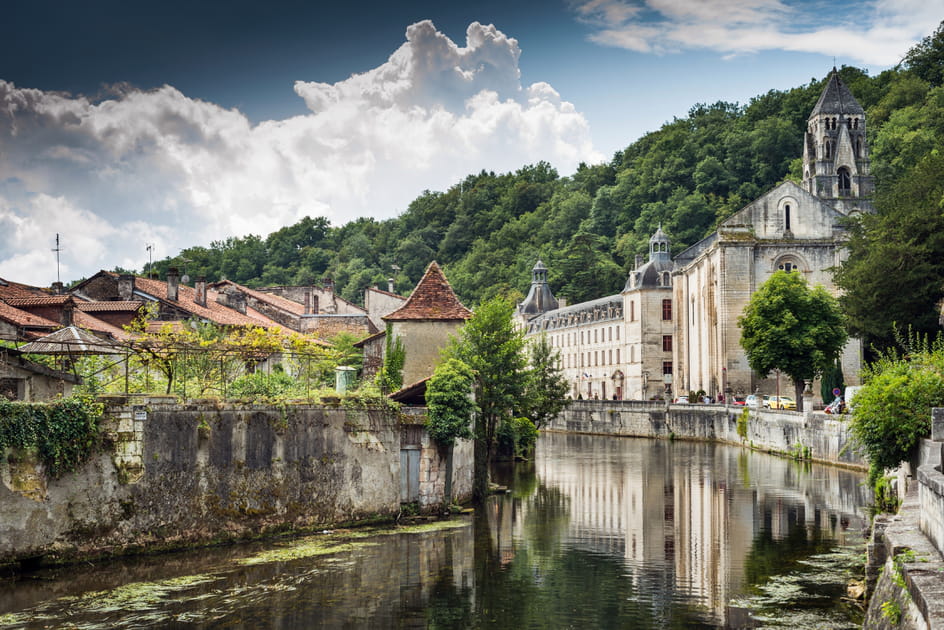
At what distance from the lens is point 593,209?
142 metres

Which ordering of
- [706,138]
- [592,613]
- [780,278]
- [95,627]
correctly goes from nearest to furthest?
[95,627] < [592,613] < [780,278] < [706,138]

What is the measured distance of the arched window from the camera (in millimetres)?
94938

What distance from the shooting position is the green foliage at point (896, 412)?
24.0 metres

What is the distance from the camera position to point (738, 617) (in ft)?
57.4

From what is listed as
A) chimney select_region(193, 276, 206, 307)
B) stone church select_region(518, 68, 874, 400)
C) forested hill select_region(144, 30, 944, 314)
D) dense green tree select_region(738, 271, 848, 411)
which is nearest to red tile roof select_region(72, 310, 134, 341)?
chimney select_region(193, 276, 206, 307)

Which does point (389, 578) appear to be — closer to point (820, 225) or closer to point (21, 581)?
point (21, 581)

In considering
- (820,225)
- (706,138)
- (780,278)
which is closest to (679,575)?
(780,278)

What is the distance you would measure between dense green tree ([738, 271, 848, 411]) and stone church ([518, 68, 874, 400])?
26.5ft

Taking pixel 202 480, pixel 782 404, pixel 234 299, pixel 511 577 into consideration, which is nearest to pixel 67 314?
pixel 202 480

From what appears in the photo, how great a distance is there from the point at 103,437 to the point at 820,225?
67.6 metres

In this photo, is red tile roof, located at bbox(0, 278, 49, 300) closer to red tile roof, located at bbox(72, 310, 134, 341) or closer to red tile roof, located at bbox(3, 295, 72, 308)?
red tile roof, located at bbox(3, 295, 72, 308)

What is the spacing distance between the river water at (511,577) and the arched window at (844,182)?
225 feet

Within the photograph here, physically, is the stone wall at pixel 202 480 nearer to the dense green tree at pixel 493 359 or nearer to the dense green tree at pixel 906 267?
the dense green tree at pixel 493 359

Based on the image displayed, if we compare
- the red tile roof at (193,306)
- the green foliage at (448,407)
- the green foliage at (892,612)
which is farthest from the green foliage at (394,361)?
the green foliage at (892,612)
